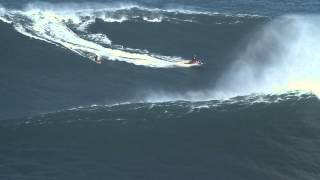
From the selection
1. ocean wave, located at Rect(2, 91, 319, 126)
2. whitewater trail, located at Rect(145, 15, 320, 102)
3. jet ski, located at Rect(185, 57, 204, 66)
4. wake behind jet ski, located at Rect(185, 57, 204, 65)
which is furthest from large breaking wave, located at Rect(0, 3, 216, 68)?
ocean wave, located at Rect(2, 91, 319, 126)

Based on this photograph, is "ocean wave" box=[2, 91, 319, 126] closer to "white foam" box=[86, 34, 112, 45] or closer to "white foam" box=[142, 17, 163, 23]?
"white foam" box=[86, 34, 112, 45]

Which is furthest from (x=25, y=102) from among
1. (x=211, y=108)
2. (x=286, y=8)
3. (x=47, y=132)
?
(x=286, y=8)

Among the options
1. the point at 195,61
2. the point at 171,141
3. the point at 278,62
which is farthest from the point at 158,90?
the point at 278,62

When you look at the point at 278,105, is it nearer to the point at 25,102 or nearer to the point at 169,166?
the point at 169,166

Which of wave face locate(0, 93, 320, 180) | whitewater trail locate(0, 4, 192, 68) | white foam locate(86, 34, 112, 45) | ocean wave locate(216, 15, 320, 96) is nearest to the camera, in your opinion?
wave face locate(0, 93, 320, 180)

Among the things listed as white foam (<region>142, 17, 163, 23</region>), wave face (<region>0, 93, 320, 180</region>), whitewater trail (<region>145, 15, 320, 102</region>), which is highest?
white foam (<region>142, 17, 163, 23</region>)

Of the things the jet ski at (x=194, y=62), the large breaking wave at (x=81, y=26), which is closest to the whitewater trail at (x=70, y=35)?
the large breaking wave at (x=81, y=26)
